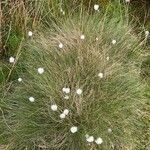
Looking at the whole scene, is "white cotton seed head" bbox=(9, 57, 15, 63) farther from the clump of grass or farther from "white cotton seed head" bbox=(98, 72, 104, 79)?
"white cotton seed head" bbox=(98, 72, 104, 79)

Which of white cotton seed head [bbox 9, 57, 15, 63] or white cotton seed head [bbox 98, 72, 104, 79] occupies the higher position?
white cotton seed head [bbox 98, 72, 104, 79]

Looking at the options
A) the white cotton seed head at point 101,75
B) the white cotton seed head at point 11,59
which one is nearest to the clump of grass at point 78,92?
the white cotton seed head at point 101,75

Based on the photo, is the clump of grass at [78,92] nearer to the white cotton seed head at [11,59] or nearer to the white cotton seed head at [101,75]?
the white cotton seed head at [101,75]

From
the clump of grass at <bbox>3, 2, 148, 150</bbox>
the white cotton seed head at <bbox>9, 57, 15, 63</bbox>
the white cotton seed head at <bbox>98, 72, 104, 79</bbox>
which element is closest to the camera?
the clump of grass at <bbox>3, 2, 148, 150</bbox>

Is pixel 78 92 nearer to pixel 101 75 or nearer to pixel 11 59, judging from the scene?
pixel 101 75

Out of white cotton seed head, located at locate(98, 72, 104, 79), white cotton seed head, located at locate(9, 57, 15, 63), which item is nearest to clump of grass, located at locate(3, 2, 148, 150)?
white cotton seed head, located at locate(98, 72, 104, 79)

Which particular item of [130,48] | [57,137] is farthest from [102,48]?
[57,137]

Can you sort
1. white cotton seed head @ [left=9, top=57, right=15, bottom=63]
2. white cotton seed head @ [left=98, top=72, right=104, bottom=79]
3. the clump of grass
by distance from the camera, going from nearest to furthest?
the clump of grass < white cotton seed head @ [left=98, top=72, right=104, bottom=79] < white cotton seed head @ [left=9, top=57, right=15, bottom=63]

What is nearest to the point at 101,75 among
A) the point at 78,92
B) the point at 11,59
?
the point at 78,92
